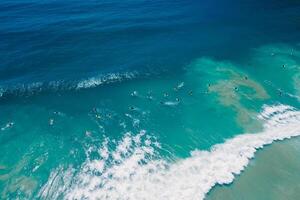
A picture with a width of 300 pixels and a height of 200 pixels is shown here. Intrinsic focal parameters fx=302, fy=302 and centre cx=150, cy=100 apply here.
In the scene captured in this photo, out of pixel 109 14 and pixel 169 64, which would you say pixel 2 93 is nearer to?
pixel 169 64

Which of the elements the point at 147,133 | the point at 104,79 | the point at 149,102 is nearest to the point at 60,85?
the point at 104,79

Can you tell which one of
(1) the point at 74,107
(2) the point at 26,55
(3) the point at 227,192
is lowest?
(3) the point at 227,192

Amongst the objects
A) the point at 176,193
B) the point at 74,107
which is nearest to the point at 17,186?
the point at 74,107

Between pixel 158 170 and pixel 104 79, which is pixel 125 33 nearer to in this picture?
pixel 104 79

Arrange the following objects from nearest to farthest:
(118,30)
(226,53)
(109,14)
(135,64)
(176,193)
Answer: (176,193) < (135,64) < (226,53) < (118,30) < (109,14)

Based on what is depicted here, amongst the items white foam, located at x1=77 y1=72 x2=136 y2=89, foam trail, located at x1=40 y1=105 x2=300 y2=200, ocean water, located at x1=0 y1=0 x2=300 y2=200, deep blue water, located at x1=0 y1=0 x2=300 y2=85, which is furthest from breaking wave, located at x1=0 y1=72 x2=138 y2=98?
foam trail, located at x1=40 y1=105 x2=300 y2=200

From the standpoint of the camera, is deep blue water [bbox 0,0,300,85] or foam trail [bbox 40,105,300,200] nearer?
foam trail [bbox 40,105,300,200]

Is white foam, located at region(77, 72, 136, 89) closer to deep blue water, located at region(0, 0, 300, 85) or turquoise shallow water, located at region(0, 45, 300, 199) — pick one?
turquoise shallow water, located at region(0, 45, 300, 199)
